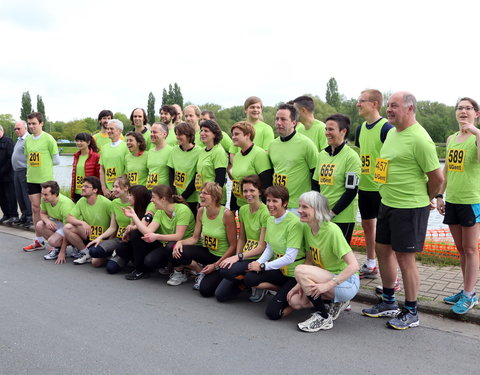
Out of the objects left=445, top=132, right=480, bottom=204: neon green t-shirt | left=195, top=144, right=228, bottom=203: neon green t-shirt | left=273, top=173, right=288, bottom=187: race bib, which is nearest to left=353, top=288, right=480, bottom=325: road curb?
left=445, top=132, right=480, bottom=204: neon green t-shirt

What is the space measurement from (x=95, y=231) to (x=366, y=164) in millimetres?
3846

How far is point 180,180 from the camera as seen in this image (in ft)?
19.2

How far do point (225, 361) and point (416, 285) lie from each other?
180cm

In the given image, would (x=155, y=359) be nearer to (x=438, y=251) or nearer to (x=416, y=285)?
(x=416, y=285)

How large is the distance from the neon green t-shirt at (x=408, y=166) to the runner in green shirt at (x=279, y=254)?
93cm

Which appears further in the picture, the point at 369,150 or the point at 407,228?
the point at 369,150

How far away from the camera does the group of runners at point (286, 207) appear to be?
388 centimetres

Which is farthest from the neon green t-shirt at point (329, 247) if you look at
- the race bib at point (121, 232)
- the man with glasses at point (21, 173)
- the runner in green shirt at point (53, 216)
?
the man with glasses at point (21, 173)

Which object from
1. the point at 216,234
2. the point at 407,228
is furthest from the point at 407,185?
the point at 216,234

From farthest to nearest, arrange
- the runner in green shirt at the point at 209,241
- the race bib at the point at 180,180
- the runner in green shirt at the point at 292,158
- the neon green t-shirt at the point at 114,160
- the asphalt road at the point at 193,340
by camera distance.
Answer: the neon green t-shirt at the point at 114,160 < the race bib at the point at 180,180 < the runner in green shirt at the point at 209,241 < the runner in green shirt at the point at 292,158 < the asphalt road at the point at 193,340

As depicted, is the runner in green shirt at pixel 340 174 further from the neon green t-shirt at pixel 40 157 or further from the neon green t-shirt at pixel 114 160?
the neon green t-shirt at pixel 40 157

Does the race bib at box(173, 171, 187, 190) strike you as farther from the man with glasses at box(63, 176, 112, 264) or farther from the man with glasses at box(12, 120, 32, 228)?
the man with glasses at box(12, 120, 32, 228)

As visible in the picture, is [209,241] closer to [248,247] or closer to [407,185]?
[248,247]

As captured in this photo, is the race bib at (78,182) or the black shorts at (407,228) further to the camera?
the race bib at (78,182)
